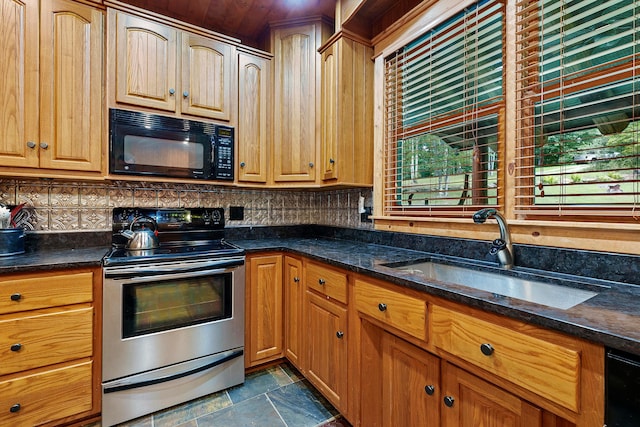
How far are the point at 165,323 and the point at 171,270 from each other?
306mm

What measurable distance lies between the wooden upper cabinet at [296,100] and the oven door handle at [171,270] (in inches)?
31.9

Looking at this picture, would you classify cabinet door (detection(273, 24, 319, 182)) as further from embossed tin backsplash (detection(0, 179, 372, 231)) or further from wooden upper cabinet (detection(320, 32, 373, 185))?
embossed tin backsplash (detection(0, 179, 372, 231))

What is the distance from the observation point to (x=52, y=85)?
1.66 metres

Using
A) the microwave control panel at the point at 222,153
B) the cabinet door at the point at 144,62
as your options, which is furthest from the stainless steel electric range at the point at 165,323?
the cabinet door at the point at 144,62

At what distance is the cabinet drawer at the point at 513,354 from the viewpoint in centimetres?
72

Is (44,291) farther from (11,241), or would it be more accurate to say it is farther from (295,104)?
(295,104)

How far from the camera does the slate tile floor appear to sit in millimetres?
1593

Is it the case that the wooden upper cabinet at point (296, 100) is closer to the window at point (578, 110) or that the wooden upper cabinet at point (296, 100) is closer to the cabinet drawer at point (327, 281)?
the cabinet drawer at point (327, 281)

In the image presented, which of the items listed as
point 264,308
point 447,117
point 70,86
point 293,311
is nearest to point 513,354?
point 447,117

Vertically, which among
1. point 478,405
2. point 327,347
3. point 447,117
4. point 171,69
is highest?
point 171,69

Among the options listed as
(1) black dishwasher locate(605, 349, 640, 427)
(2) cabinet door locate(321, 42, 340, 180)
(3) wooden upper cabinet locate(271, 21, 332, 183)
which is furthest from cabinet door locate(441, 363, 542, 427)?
(3) wooden upper cabinet locate(271, 21, 332, 183)

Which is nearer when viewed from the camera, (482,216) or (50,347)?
(482,216)

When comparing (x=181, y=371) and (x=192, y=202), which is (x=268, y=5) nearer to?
(x=192, y=202)

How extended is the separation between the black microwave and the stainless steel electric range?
1.37ft
